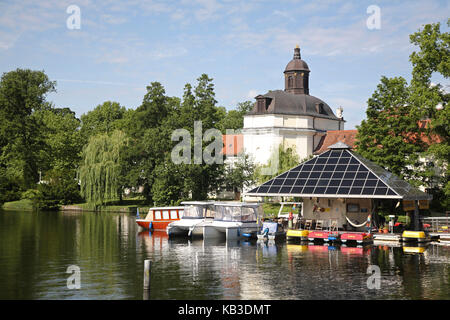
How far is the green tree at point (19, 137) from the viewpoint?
81.0m

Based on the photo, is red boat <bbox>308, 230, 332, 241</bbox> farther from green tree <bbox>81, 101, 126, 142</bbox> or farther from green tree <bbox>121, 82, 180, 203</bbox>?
green tree <bbox>81, 101, 126, 142</bbox>

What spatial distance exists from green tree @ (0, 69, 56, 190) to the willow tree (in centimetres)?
1279

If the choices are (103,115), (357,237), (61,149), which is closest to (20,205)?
(61,149)

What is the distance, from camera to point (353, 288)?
23.3 metres

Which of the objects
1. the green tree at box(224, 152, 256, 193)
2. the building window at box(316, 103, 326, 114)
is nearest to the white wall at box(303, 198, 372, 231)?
the green tree at box(224, 152, 256, 193)

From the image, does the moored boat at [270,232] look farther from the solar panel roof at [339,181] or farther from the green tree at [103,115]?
the green tree at [103,115]

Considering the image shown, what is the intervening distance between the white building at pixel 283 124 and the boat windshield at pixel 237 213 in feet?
105

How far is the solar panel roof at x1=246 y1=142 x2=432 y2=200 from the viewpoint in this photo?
3812 centimetres

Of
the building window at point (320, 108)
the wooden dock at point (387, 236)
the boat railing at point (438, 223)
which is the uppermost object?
the building window at point (320, 108)

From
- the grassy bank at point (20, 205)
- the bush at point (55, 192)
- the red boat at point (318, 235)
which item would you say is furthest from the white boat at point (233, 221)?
the grassy bank at point (20, 205)

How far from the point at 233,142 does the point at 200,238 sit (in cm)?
4655

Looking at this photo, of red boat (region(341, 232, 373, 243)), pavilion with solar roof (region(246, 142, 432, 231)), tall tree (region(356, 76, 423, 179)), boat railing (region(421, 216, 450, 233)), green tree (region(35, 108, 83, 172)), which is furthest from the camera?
green tree (region(35, 108, 83, 172))
